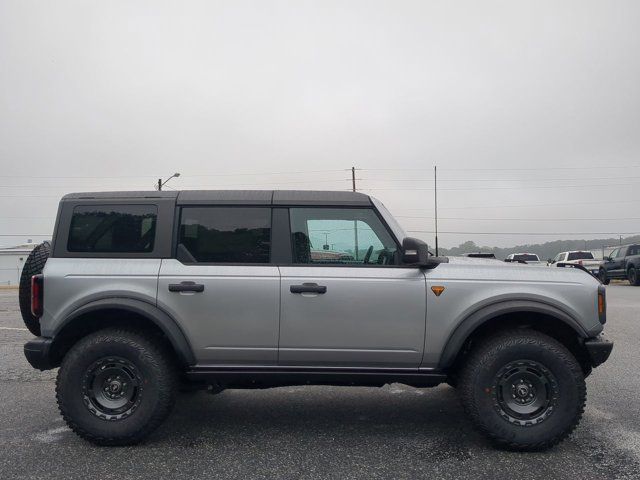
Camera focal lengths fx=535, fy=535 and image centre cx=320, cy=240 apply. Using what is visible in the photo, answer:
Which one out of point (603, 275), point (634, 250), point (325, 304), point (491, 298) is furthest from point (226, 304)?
point (603, 275)

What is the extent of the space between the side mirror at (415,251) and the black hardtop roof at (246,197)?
1.74 ft

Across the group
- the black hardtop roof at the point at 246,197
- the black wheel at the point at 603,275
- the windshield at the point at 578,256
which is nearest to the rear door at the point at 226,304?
the black hardtop roof at the point at 246,197

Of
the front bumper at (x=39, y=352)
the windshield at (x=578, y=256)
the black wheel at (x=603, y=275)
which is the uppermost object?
the front bumper at (x=39, y=352)

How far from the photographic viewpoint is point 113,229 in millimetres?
4270

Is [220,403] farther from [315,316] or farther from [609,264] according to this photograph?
[609,264]

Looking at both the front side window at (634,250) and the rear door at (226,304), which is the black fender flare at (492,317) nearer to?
the rear door at (226,304)

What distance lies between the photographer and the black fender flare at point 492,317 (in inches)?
156

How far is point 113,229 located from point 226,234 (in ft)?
2.99

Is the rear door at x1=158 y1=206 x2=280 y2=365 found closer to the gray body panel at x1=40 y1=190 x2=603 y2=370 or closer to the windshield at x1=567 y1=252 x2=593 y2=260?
the gray body panel at x1=40 y1=190 x2=603 y2=370

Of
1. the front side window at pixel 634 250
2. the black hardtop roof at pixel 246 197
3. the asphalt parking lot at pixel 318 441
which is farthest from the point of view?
the front side window at pixel 634 250

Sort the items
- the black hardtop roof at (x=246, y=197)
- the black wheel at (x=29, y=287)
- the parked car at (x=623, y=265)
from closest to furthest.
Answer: the black hardtop roof at (x=246, y=197) → the black wheel at (x=29, y=287) → the parked car at (x=623, y=265)

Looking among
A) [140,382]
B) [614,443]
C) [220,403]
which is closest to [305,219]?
[140,382]

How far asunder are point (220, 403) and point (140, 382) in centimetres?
139

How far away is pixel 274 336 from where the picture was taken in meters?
4.05
